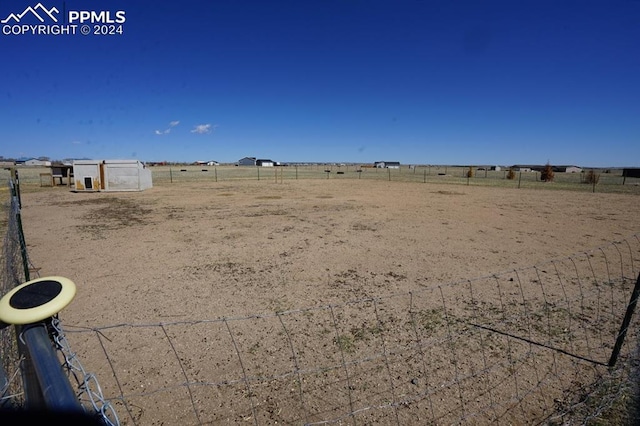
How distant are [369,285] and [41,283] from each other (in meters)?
5.54

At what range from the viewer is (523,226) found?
1208 centimetres

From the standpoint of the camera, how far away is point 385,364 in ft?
13.2

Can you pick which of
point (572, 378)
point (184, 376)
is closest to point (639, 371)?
point (572, 378)

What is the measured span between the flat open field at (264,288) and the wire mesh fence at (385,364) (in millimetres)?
24

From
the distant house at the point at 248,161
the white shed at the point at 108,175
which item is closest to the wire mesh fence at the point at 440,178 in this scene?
the white shed at the point at 108,175

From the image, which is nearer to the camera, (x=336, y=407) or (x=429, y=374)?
(x=336, y=407)

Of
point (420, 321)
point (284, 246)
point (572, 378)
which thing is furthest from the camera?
point (284, 246)

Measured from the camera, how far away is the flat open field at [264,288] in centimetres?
346

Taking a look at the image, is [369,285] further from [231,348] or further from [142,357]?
[142,357]

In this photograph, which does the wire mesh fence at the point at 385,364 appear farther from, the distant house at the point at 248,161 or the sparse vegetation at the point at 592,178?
the distant house at the point at 248,161

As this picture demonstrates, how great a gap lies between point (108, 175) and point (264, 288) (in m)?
23.9

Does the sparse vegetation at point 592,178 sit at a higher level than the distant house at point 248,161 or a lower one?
lower

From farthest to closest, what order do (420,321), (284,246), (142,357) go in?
(284,246), (420,321), (142,357)

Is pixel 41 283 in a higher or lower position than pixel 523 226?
higher
